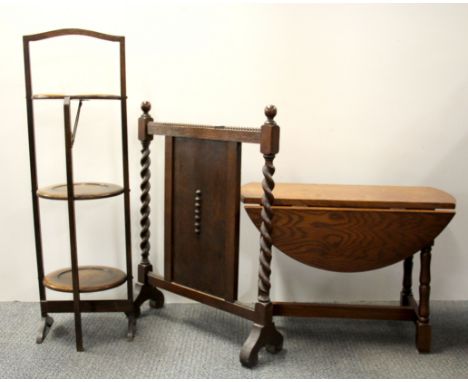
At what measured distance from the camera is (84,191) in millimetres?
2471

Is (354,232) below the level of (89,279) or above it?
above

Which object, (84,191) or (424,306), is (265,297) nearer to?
(424,306)

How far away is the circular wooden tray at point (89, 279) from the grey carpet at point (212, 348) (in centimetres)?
25

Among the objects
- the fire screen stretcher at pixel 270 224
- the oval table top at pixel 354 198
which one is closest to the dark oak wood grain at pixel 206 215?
the fire screen stretcher at pixel 270 224

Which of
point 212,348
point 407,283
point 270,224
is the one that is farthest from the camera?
point 407,283

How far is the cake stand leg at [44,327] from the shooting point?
8.23 ft

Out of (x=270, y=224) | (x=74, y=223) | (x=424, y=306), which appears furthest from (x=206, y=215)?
(x=424, y=306)

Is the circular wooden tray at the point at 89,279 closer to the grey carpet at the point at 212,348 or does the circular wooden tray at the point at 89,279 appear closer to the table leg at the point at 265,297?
the grey carpet at the point at 212,348

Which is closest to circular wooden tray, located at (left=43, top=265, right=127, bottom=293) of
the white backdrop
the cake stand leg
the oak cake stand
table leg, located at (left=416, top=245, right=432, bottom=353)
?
the oak cake stand

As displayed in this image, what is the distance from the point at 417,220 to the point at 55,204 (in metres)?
1.78

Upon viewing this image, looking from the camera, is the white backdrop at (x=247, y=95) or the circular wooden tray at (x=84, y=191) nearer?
the circular wooden tray at (x=84, y=191)

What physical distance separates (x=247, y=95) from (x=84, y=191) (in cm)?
96

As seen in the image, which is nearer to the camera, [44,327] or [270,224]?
[270,224]

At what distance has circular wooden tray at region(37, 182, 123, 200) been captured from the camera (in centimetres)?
236
